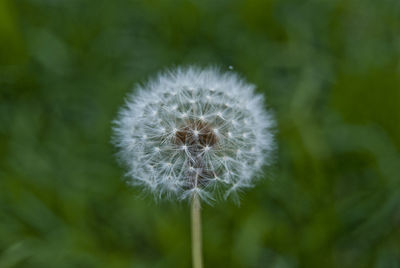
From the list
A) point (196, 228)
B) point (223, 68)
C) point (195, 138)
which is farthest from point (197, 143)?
point (223, 68)

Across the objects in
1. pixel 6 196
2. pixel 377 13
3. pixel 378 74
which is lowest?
pixel 6 196

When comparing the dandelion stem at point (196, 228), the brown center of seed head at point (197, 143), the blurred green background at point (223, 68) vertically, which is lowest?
the dandelion stem at point (196, 228)

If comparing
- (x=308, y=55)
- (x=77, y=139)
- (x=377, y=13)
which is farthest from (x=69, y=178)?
(x=377, y=13)

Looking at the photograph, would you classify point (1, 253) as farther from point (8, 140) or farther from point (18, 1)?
point (18, 1)

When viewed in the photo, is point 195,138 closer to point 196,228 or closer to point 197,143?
point 197,143

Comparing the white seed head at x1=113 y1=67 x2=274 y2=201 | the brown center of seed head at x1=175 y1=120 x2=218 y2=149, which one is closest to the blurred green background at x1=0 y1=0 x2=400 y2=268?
the white seed head at x1=113 y1=67 x2=274 y2=201

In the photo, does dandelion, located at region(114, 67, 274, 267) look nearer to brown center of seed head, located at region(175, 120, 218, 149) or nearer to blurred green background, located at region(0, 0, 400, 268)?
brown center of seed head, located at region(175, 120, 218, 149)

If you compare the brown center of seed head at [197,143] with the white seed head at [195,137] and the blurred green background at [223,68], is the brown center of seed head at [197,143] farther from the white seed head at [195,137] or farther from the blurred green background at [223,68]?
the blurred green background at [223,68]

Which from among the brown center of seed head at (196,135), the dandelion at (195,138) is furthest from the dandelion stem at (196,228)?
the brown center of seed head at (196,135)
